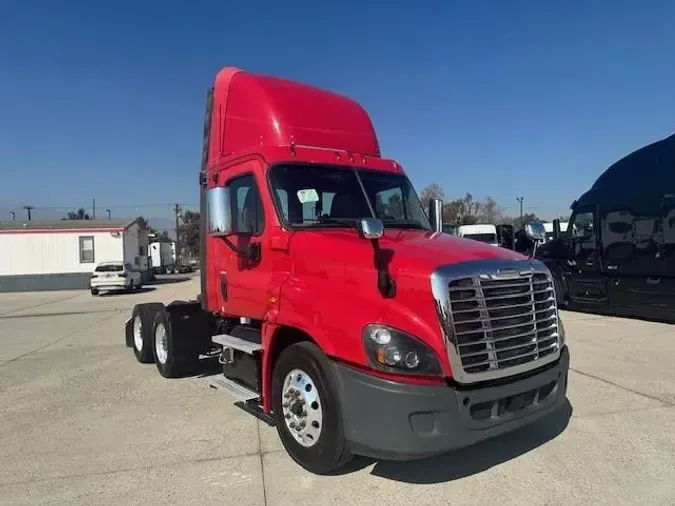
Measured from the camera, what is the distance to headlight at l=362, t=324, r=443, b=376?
12.3ft

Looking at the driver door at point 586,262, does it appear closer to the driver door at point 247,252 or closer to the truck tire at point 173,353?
the truck tire at point 173,353

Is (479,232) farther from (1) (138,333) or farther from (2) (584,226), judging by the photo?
(1) (138,333)

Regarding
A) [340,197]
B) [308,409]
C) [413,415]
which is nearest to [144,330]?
[340,197]

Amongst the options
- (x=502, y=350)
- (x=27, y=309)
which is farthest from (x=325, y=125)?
(x=27, y=309)

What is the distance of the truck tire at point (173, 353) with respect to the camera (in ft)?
24.3

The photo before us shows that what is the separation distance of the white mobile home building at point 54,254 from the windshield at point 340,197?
3182 cm

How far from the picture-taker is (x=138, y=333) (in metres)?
9.08

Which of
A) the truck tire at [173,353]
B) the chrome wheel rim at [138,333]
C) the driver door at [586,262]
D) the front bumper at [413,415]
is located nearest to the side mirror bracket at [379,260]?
the front bumper at [413,415]

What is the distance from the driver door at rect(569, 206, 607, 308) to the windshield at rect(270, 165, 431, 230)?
9031 mm

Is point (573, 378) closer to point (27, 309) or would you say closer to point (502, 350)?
point (502, 350)

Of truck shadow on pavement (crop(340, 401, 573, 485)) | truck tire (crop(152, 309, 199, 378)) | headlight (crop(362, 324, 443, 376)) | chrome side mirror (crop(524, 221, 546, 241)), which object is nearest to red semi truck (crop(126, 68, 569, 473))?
headlight (crop(362, 324, 443, 376))

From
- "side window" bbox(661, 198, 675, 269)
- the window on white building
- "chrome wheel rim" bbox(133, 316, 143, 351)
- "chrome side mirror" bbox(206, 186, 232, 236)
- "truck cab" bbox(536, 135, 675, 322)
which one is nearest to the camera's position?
"chrome side mirror" bbox(206, 186, 232, 236)

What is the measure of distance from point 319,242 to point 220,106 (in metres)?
2.94

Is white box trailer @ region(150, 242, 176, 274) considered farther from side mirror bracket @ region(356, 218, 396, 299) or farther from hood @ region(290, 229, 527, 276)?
side mirror bracket @ region(356, 218, 396, 299)
